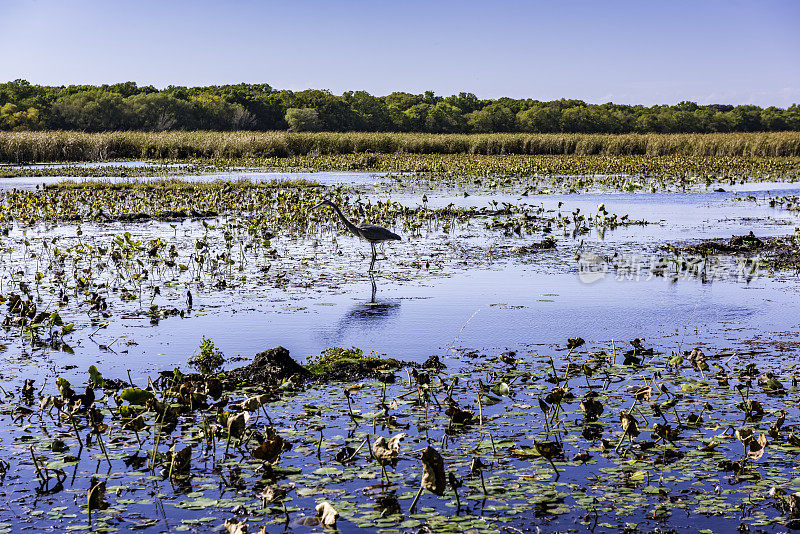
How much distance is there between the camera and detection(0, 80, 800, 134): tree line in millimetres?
74188

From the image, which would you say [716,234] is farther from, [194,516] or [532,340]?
[194,516]

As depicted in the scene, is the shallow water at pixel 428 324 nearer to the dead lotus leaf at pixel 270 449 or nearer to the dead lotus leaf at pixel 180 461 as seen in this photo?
the dead lotus leaf at pixel 180 461

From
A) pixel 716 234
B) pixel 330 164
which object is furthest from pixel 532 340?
pixel 330 164

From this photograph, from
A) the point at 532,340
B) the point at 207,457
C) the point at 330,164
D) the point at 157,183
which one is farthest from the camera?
the point at 330,164

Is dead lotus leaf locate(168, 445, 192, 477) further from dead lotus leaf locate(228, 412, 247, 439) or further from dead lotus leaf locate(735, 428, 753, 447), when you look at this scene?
dead lotus leaf locate(735, 428, 753, 447)

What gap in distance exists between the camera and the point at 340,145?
157 ft

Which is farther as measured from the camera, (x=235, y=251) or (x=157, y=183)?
(x=157, y=183)

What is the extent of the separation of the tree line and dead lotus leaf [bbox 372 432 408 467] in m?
67.9

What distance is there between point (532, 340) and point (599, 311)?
1.71 metres

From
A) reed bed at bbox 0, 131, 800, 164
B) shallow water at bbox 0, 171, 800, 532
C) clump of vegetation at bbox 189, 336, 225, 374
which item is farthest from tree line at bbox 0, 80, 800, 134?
clump of vegetation at bbox 189, 336, 225, 374

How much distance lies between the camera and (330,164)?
126 feet

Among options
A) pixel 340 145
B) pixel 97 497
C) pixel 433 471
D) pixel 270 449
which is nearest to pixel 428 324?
pixel 270 449

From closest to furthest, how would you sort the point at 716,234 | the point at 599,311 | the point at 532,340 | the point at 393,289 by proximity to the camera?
the point at 532,340 < the point at 599,311 < the point at 393,289 < the point at 716,234

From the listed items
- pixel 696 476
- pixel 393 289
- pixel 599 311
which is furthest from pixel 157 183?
pixel 696 476
